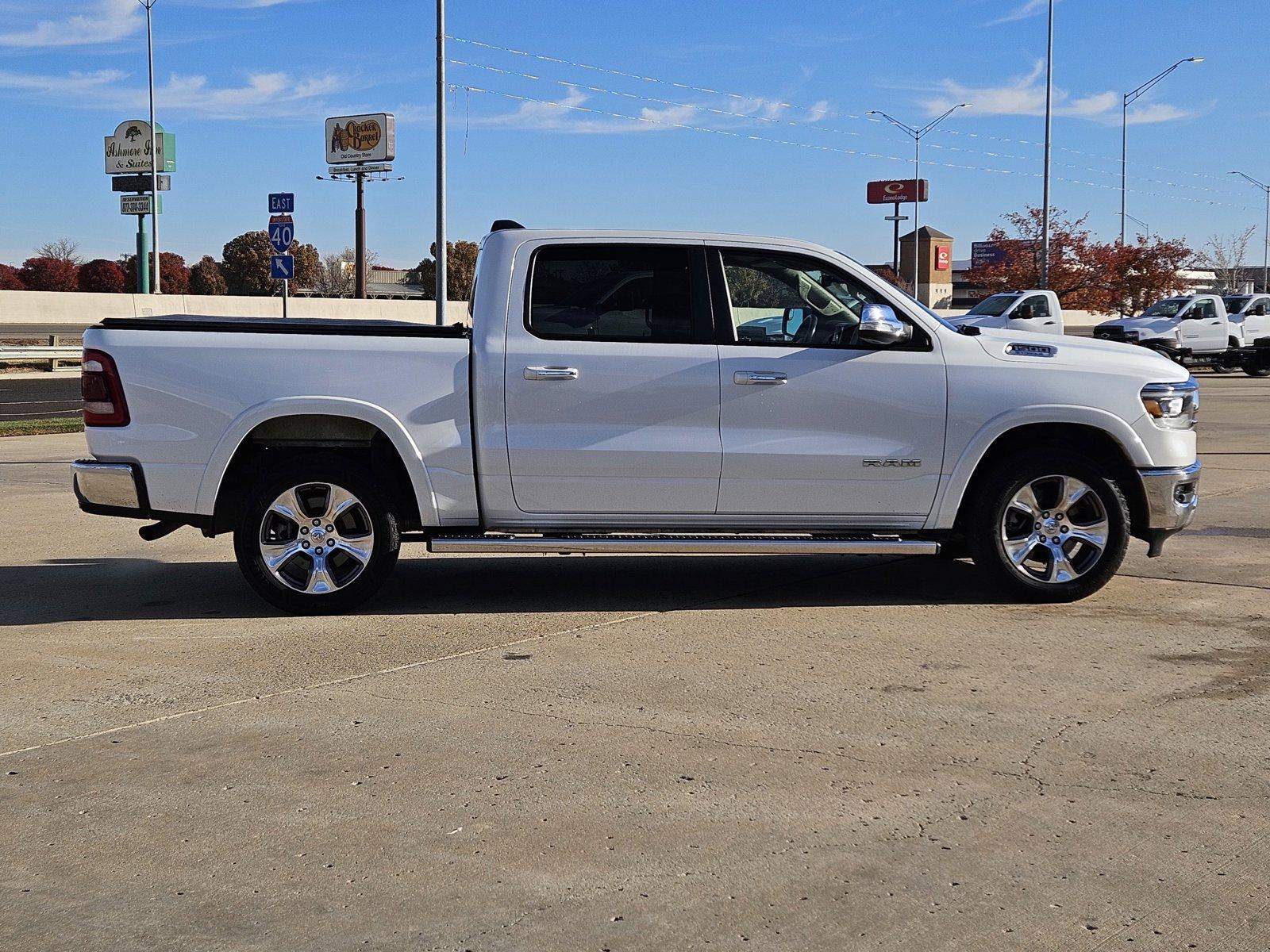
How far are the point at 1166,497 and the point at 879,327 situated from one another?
1876mm

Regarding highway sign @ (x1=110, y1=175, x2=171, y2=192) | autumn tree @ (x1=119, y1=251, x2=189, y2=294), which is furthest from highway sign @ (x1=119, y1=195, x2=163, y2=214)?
autumn tree @ (x1=119, y1=251, x2=189, y2=294)

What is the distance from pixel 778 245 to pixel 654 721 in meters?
3.18

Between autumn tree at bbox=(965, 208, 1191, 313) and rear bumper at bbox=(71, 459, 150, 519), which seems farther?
autumn tree at bbox=(965, 208, 1191, 313)

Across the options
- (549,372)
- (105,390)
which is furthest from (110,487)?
(549,372)

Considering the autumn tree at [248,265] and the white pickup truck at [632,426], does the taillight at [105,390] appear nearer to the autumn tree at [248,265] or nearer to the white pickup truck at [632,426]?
the white pickup truck at [632,426]

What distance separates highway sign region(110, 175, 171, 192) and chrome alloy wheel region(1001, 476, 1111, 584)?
8651cm

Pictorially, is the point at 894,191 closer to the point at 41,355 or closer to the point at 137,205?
the point at 137,205

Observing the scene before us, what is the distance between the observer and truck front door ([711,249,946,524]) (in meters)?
7.48

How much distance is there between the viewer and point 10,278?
→ 388 feet

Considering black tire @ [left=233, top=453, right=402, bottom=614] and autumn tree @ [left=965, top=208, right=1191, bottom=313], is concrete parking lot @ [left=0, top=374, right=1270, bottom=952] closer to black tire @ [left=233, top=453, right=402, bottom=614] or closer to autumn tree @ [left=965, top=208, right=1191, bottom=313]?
black tire @ [left=233, top=453, right=402, bottom=614]

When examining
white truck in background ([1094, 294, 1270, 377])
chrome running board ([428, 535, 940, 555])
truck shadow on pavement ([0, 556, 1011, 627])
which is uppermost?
white truck in background ([1094, 294, 1270, 377])

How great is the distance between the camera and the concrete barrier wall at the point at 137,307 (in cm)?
5525

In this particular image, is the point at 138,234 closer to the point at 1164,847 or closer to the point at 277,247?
the point at 277,247

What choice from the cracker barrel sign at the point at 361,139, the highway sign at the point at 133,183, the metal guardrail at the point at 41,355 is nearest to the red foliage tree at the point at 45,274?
the highway sign at the point at 133,183
